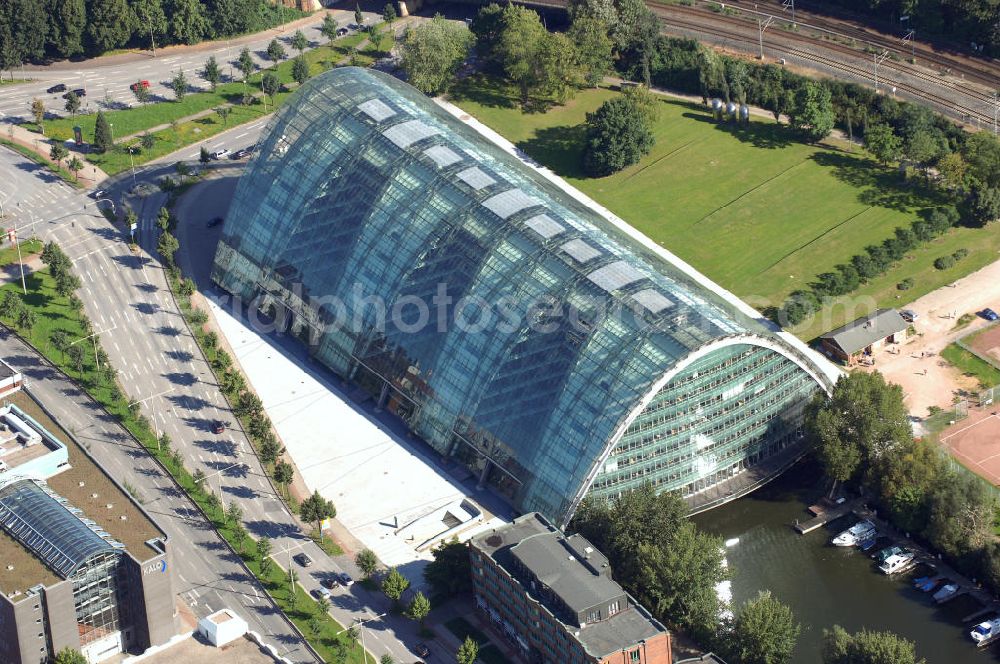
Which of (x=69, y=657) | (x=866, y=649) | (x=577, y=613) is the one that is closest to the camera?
(x=866, y=649)

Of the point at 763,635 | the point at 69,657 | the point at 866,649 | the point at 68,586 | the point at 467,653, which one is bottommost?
the point at 467,653

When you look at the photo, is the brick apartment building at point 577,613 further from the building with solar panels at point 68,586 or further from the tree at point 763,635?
the building with solar panels at point 68,586

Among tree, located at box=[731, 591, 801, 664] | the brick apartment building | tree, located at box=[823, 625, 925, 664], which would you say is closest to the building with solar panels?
the brick apartment building

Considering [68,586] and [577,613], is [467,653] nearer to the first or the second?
[577,613]

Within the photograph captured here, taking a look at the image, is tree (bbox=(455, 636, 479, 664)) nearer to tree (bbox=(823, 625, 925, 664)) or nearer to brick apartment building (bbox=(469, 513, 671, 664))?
brick apartment building (bbox=(469, 513, 671, 664))

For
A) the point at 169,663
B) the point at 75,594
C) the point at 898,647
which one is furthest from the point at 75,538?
the point at 898,647

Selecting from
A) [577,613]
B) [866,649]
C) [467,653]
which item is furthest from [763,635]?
[467,653]

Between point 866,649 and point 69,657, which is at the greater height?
point 69,657

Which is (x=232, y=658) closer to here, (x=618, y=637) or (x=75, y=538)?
(x=75, y=538)
